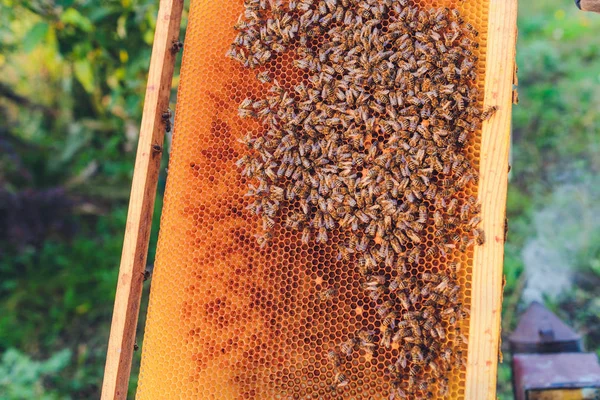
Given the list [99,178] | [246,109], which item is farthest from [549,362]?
[99,178]

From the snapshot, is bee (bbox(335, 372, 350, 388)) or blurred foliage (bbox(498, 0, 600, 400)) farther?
blurred foliage (bbox(498, 0, 600, 400))

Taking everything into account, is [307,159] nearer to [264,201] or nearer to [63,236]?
[264,201]

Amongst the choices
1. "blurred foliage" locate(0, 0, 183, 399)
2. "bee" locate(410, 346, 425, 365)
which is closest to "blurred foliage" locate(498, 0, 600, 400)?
"bee" locate(410, 346, 425, 365)

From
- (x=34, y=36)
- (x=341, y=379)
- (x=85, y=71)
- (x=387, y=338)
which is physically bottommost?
(x=341, y=379)

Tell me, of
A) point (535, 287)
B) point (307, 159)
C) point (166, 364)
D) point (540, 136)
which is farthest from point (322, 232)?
point (540, 136)

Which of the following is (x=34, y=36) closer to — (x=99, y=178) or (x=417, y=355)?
(x=99, y=178)

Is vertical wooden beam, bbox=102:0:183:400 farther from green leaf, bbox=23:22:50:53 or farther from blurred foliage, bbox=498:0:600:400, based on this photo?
blurred foliage, bbox=498:0:600:400

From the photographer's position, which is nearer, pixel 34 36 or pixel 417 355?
pixel 417 355
